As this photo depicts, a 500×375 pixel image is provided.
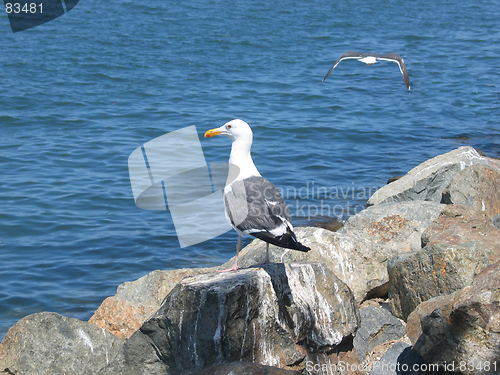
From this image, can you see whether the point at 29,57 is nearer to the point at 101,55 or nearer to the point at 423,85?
the point at 101,55

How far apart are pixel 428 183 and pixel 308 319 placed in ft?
16.7

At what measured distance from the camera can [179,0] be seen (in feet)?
103

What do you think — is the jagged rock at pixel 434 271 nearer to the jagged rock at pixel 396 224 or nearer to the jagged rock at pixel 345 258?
the jagged rock at pixel 345 258

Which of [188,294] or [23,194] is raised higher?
[188,294]

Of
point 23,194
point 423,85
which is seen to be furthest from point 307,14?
point 23,194

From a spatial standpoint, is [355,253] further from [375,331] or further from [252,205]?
[252,205]

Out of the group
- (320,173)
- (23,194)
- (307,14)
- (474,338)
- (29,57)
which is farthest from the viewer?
(307,14)

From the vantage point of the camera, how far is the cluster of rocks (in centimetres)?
387

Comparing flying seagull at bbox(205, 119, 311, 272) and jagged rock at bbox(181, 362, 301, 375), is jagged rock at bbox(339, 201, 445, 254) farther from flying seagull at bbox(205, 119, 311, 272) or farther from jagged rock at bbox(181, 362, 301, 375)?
jagged rock at bbox(181, 362, 301, 375)

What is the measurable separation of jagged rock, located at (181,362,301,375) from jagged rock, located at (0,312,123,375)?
148 centimetres

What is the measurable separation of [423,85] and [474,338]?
1797cm

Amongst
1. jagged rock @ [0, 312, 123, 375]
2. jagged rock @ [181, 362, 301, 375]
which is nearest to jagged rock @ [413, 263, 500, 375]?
jagged rock @ [181, 362, 301, 375]

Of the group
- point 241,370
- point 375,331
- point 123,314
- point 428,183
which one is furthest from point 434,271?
point 428,183

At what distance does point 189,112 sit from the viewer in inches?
617
